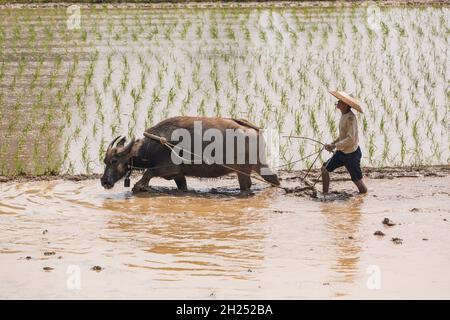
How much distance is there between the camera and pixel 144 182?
7469mm

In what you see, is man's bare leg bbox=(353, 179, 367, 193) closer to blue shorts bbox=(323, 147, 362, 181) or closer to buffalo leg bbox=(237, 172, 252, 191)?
blue shorts bbox=(323, 147, 362, 181)

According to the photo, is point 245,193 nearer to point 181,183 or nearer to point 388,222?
point 181,183

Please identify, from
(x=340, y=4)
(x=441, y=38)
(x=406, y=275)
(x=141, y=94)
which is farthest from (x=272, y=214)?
(x=340, y=4)

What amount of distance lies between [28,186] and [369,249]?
123 inches

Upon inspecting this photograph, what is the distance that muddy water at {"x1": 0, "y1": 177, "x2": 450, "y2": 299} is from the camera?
199 inches

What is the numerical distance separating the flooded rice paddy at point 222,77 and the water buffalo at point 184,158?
2.76 ft

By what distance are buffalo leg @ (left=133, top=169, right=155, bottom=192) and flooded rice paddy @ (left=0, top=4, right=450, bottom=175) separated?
34.8 inches

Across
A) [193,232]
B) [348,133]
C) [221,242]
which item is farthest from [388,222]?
[193,232]

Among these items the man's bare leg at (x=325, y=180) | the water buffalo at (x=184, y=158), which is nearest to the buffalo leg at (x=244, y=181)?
the water buffalo at (x=184, y=158)

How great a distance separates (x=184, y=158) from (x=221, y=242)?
58.8 inches

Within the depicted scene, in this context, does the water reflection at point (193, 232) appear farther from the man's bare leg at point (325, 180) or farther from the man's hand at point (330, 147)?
the man's hand at point (330, 147)

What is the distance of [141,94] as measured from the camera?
35.8 feet

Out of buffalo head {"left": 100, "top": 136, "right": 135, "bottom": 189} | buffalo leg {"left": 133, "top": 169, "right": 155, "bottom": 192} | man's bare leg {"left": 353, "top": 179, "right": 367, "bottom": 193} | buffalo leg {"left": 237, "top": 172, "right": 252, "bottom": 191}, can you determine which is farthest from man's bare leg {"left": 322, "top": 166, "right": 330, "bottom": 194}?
buffalo head {"left": 100, "top": 136, "right": 135, "bottom": 189}
